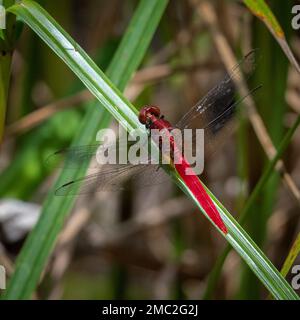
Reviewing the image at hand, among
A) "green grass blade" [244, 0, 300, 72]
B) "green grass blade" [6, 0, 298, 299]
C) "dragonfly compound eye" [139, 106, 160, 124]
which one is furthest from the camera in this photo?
"dragonfly compound eye" [139, 106, 160, 124]

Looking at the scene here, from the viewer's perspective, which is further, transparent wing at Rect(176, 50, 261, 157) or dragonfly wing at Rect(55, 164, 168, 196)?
transparent wing at Rect(176, 50, 261, 157)

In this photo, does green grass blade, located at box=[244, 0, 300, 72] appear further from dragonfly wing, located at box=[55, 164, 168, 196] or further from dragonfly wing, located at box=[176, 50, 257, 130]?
dragonfly wing, located at box=[55, 164, 168, 196]

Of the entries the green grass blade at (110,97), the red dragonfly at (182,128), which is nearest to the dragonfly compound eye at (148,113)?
the red dragonfly at (182,128)

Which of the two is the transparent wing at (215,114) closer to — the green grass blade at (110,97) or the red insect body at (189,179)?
the red insect body at (189,179)

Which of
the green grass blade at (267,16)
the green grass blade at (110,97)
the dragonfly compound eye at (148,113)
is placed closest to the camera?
the green grass blade at (110,97)

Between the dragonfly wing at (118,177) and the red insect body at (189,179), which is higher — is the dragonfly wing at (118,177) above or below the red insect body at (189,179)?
below

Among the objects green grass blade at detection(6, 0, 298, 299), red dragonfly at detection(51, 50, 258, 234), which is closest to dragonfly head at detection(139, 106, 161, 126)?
red dragonfly at detection(51, 50, 258, 234)

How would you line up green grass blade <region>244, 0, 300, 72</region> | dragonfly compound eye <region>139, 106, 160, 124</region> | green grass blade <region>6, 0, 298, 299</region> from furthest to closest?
Result: 1. dragonfly compound eye <region>139, 106, 160, 124</region>
2. green grass blade <region>244, 0, 300, 72</region>
3. green grass blade <region>6, 0, 298, 299</region>

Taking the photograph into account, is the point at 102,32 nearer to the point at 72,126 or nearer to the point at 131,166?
the point at 72,126
